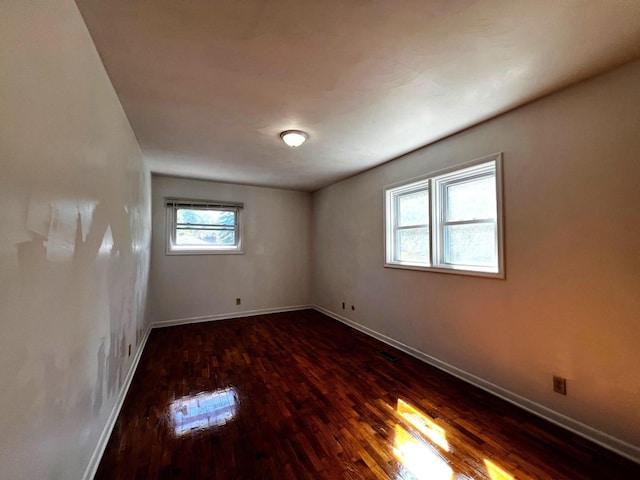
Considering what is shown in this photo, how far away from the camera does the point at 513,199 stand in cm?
221

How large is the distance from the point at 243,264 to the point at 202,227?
97cm

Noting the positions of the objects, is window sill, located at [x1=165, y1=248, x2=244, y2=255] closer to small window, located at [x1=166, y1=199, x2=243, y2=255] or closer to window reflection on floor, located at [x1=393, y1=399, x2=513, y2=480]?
small window, located at [x1=166, y1=199, x2=243, y2=255]

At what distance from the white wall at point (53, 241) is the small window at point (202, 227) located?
273cm

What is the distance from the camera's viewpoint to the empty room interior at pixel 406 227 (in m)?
1.06

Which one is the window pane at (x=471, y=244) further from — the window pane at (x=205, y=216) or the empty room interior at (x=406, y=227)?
the window pane at (x=205, y=216)

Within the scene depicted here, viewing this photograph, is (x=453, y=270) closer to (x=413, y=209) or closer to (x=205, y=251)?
(x=413, y=209)

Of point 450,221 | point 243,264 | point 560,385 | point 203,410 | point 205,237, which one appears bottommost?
point 203,410

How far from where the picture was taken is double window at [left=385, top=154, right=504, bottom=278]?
2.44 m

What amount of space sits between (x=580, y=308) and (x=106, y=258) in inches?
128

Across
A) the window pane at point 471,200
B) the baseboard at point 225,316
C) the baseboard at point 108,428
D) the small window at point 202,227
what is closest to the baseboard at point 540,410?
the window pane at point 471,200

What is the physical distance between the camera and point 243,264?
4922 mm

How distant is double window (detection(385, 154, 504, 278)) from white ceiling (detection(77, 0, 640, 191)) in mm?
545

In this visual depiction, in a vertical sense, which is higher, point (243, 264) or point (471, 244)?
point (471, 244)

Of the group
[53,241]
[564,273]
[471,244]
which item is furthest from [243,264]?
[564,273]
